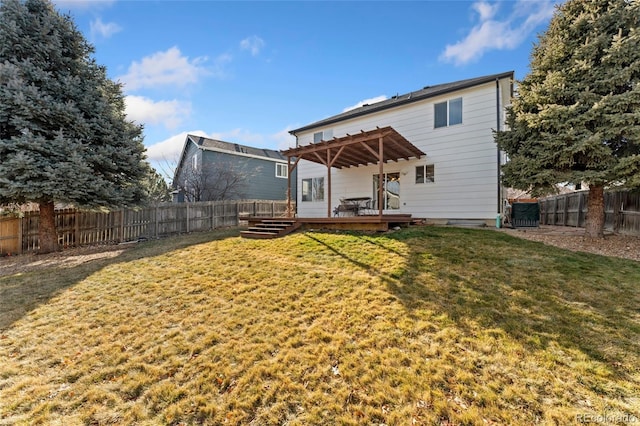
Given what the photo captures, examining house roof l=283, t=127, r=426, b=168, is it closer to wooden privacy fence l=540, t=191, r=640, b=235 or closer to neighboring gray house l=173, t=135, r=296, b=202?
wooden privacy fence l=540, t=191, r=640, b=235

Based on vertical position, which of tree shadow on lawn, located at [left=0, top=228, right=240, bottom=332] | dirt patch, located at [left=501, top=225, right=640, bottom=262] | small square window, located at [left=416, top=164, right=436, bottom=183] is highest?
small square window, located at [left=416, top=164, right=436, bottom=183]

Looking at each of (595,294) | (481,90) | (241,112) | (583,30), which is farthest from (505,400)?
(241,112)

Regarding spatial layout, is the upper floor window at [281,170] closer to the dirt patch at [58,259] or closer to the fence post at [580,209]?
the dirt patch at [58,259]

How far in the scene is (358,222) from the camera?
8922mm

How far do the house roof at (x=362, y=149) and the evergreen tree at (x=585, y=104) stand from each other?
353 cm

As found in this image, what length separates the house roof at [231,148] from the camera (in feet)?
64.6

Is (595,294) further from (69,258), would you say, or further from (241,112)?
(241,112)

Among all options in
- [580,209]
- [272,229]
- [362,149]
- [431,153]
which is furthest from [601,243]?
[272,229]

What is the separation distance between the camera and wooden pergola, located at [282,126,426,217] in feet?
27.7

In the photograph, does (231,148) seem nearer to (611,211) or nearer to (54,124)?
(54,124)

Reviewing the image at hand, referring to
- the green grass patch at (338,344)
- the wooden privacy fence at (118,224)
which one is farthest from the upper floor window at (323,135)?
the green grass patch at (338,344)

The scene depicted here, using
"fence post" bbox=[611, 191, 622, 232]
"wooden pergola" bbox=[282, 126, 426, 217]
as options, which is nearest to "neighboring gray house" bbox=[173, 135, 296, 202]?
"wooden pergola" bbox=[282, 126, 426, 217]

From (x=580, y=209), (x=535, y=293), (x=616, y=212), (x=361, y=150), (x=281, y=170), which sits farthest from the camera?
(x=281, y=170)

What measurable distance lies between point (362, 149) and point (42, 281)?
10.0 meters
